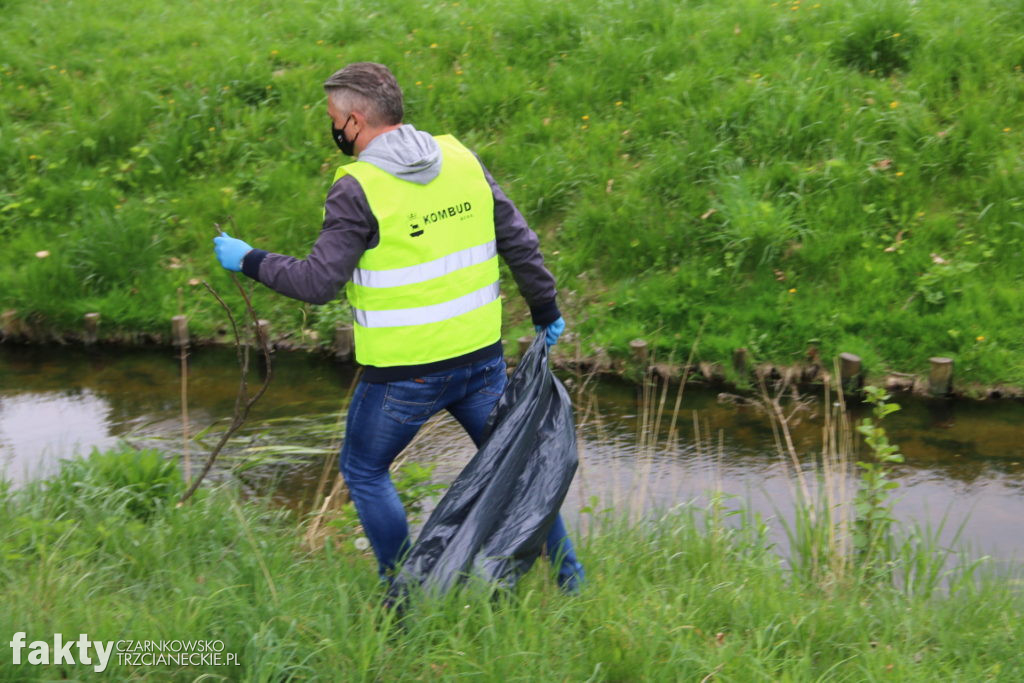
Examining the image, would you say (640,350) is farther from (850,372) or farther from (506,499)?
(506,499)

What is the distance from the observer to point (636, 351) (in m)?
7.21

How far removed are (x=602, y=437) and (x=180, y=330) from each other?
360cm

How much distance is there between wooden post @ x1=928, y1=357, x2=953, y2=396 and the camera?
261 inches

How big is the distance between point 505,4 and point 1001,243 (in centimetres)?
531

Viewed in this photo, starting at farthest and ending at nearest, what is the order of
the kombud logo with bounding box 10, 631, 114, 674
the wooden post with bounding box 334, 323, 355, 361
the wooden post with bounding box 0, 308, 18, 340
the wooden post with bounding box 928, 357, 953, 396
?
the wooden post with bounding box 0, 308, 18, 340
the wooden post with bounding box 334, 323, 355, 361
the wooden post with bounding box 928, 357, 953, 396
the kombud logo with bounding box 10, 631, 114, 674

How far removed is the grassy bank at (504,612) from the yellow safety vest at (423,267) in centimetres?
81

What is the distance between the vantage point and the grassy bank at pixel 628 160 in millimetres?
7383

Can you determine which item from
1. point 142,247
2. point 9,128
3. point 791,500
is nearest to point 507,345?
point 791,500

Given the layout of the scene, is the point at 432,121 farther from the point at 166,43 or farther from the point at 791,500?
the point at 791,500

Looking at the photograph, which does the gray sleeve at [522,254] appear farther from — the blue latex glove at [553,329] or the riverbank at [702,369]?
the riverbank at [702,369]

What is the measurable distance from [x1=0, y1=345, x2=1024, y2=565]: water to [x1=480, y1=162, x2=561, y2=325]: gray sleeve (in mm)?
1099

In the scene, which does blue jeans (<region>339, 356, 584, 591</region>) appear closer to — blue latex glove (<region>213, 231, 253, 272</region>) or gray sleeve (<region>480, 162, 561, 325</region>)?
gray sleeve (<region>480, 162, 561, 325</region>)

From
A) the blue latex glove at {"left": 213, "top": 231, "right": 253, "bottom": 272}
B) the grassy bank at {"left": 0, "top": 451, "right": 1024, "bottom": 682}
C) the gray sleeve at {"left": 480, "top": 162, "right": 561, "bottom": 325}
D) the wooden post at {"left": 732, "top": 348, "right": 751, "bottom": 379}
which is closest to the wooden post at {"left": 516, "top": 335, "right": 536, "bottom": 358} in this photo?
the wooden post at {"left": 732, "top": 348, "right": 751, "bottom": 379}

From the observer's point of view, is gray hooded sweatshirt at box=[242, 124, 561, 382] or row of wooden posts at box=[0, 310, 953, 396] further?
row of wooden posts at box=[0, 310, 953, 396]
